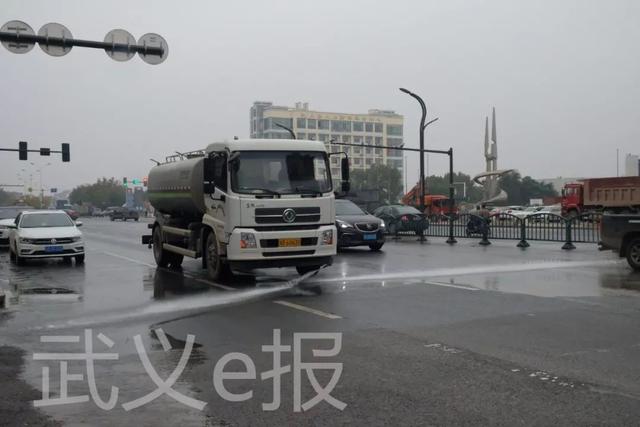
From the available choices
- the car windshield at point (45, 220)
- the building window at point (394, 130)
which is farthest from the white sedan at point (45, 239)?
the building window at point (394, 130)

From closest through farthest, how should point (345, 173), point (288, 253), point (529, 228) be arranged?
point (288, 253) < point (345, 173) < point (529, 228)

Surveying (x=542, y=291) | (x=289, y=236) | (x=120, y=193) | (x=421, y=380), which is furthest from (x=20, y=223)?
(x=120, y=193)

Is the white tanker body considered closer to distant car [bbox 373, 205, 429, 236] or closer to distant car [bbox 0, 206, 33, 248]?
distant car [bbox 0, 206, 33, 248]

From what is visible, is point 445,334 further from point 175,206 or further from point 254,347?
point 175,206

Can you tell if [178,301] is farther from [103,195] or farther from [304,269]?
[103,195]

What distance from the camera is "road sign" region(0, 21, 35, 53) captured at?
14.0 metres

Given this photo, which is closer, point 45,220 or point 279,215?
point 279,215

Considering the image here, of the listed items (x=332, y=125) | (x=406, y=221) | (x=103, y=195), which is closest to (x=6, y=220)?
(x=406, y=221)

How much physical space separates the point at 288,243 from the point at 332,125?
96.3m

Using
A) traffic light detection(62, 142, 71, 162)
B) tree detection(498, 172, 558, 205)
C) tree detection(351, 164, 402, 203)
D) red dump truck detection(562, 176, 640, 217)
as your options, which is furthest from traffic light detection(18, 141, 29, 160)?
tree detection(498, 172, 558, 205)

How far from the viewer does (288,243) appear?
480 inches

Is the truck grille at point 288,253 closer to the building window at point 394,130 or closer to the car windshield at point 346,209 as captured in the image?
the car windshield at point 346,209

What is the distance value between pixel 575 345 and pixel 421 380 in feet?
7.26

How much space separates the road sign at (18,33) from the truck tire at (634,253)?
13684mm
